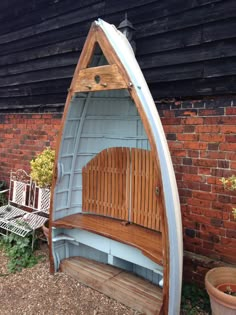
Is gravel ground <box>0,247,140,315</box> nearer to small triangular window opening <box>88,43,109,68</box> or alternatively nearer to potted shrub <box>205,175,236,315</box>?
potted shrub <box>205,175,236,315</box>

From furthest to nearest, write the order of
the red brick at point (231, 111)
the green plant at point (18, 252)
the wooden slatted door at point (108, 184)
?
the green plant at point (18, 252) → the wooden slatted door at point (108, 184) → the red brick at point (231, 111)

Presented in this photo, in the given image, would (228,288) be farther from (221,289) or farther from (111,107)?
(111,107)

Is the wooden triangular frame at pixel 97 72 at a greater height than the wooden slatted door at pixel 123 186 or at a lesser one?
greater

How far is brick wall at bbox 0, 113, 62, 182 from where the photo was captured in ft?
14.0

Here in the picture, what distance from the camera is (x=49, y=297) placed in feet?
9.25

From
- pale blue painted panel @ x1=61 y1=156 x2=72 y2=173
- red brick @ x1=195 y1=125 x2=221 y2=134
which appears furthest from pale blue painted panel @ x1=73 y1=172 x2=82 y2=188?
red brick @ x1=195 y1=125 x2=221 y2=134

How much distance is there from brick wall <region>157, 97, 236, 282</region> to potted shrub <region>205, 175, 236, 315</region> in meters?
0.26

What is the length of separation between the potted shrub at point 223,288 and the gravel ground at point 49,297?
76 cm

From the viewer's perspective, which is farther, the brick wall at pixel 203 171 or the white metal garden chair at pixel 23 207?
the white metal garden chair at pixel 23 207

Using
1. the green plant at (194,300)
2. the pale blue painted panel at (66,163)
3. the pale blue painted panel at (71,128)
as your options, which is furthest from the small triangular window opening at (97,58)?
the green plant at (194,300)

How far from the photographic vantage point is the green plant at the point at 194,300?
103 inches

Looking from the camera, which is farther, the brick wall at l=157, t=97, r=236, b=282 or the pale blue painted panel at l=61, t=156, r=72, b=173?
the pale blue painted panel at l=61, t=156, r=72, b=173

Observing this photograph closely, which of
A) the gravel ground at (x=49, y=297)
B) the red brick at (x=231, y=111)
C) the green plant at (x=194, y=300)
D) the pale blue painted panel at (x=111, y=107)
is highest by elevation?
the pale blue painted panel at (x=111, y=107)

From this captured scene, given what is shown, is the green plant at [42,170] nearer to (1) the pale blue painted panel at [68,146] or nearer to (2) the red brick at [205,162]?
(1) the pale blue painted panel at [68,146]
